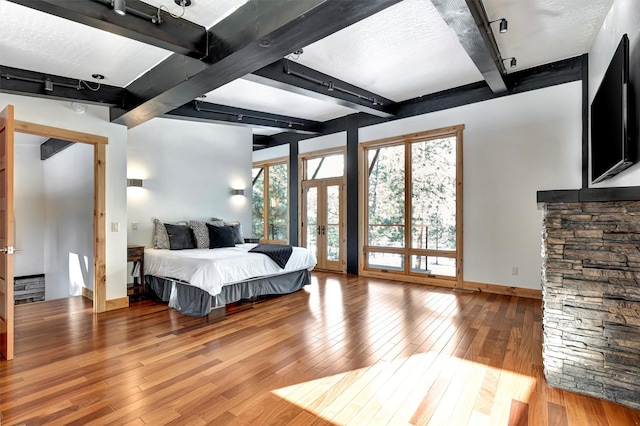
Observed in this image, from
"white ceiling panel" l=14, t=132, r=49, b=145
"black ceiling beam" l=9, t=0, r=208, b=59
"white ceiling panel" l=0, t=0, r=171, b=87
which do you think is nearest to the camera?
"black ceiling beam" l=9, t=0, r=208, b=59

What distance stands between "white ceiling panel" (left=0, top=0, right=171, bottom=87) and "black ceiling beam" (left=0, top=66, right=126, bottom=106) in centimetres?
7

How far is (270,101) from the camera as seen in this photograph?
17.9 ft

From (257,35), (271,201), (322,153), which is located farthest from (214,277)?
(271,201)

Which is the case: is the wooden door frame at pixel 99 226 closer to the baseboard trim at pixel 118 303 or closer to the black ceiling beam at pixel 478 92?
the baseboard trim at pixel 118 303

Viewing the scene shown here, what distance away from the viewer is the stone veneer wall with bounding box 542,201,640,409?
2037mm

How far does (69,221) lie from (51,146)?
176 centimetres

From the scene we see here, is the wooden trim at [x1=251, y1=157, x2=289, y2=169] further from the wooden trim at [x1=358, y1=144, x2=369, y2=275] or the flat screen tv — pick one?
the flat screen tv

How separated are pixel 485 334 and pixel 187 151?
5.55 meters

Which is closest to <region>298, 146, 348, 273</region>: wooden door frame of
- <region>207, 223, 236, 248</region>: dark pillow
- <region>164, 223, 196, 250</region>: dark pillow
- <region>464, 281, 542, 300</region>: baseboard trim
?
<region>207, 223, 236, 248</region>: dark pillow

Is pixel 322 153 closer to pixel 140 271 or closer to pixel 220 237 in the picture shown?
pixel 220 237

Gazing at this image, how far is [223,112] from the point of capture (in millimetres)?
5438

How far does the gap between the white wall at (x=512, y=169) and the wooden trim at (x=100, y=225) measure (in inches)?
206

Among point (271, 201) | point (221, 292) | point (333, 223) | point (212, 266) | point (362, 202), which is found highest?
point (271, 201)

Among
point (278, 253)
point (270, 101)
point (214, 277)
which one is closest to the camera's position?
point (214, 277)
